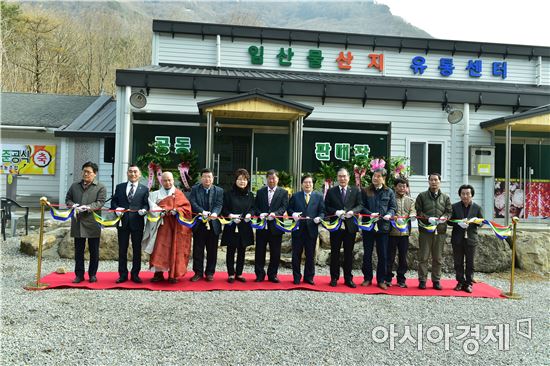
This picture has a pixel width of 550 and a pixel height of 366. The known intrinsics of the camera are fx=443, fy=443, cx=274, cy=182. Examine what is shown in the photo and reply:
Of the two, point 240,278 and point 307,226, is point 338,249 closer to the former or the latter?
point 307,226

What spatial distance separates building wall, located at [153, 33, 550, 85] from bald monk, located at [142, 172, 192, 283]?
9.76 metres

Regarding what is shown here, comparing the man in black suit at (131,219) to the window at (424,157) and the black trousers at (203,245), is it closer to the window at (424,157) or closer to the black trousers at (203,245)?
the black trousers at (203,245)

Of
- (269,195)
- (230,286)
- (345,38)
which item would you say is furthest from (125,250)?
Result: (345,38)

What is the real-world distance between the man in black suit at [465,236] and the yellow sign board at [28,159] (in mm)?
14746

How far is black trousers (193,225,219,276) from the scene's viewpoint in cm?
730

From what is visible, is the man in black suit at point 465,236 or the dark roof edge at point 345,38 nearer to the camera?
the man in black suit at point 465,236

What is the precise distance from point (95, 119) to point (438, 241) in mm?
13838

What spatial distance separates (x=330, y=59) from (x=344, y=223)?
10.6m

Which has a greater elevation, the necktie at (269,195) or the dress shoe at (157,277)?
the necktie at (269,195)

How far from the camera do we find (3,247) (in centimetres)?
974

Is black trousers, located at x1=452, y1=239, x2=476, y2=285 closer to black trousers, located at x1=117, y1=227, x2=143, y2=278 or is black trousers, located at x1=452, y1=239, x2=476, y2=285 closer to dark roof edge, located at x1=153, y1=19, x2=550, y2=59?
black trousers, located at x1=117, y1=227, x2=143, y2=278

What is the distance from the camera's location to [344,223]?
23.9 feet

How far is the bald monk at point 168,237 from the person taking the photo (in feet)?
23.2

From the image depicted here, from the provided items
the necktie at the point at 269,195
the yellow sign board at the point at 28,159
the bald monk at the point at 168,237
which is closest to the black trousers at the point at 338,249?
the necktie at the point at 269,195
